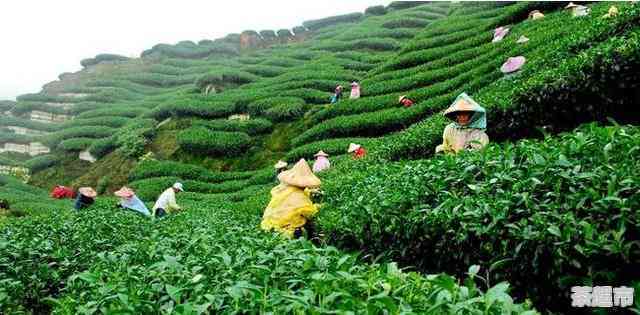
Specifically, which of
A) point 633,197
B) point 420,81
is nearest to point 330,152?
point 420,81

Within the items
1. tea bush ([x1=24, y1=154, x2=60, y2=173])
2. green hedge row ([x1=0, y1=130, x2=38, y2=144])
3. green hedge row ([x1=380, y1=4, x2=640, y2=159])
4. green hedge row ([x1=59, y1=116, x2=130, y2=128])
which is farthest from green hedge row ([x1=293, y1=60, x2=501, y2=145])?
green hedge row ([x1=0, y1=130, x2=38, y2=144])

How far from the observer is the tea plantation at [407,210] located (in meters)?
2.98

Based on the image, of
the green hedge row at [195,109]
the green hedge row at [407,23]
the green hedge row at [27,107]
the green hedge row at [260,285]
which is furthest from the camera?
the green hedge row at [27,107]

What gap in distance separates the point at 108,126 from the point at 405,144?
24963 millimetres

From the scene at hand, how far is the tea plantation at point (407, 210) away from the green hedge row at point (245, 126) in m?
0.10

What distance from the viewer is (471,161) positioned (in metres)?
5.34

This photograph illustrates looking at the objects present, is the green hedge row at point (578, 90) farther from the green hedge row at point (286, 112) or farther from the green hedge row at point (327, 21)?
the green hedge row at point (327, 21)

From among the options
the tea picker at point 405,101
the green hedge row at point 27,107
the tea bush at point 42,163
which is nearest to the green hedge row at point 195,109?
the tea bush at point 42,163

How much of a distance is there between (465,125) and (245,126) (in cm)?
1662

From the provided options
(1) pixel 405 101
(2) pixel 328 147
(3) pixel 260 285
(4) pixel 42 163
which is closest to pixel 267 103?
(2) pixel 328 147

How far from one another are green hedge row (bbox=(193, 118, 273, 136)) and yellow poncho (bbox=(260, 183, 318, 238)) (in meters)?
15.8

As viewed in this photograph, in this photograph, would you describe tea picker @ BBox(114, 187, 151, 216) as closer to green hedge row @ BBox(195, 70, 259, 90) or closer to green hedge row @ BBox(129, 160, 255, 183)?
green hedge row @ BBox(129, 160, 255, 183)

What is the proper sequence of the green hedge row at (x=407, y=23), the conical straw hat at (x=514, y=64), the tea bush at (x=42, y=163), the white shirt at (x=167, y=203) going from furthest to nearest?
the green hedge row at (x=407, y=23) → the tea bush at (x=42, y=163) → the white shirt at (x=167, y=203) → the conical straw hat at (x=514, y=64)

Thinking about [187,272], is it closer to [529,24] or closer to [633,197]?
[633,197]
